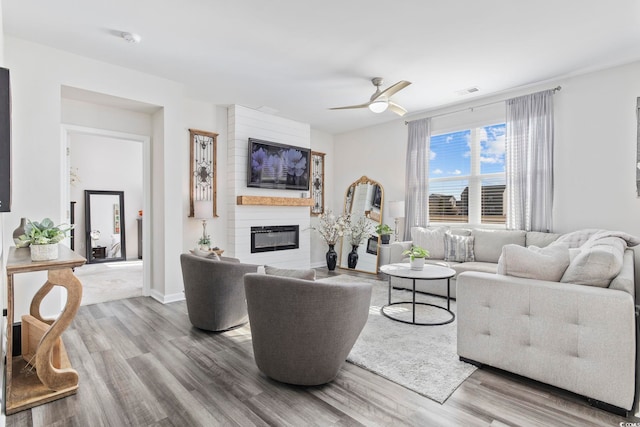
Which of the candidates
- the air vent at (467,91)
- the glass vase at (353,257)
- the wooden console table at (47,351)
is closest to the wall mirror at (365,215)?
the glass vase at (353,257)

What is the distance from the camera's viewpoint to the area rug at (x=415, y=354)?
7.23ft

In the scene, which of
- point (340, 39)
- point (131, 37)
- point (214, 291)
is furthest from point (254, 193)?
point (340, 39)

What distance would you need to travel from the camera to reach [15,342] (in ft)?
8.32

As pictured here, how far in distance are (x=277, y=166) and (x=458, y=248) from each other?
3214 mm

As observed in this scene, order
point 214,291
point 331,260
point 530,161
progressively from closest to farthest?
point 214,291 → point 530,161 → point 331,260

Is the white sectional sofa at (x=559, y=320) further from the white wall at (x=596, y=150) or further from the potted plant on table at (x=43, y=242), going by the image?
the potted plant on table at (x=43, y=242)

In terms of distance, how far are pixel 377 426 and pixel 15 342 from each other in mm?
2840

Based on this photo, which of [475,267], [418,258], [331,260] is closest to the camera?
[418,258]

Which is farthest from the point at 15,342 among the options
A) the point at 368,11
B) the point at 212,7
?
the point at 368,11

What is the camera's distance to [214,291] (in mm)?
2979

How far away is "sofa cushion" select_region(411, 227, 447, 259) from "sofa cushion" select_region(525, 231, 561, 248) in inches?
41.6

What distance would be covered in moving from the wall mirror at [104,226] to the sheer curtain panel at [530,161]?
7.96 metres

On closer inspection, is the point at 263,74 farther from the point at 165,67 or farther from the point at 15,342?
the point at 15,342

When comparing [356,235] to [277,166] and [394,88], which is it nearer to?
[277,166]
